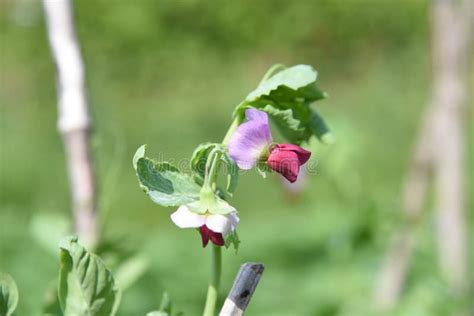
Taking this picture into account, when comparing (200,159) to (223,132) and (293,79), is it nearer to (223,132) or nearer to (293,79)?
(293,79)

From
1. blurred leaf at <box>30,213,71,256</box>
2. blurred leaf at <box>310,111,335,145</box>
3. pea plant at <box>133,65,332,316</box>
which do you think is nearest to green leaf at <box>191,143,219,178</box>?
pea plant at <box>133,65,332,316</box>

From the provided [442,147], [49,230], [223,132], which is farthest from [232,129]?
[223,132]

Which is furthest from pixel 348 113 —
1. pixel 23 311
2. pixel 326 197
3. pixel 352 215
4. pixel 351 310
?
pixel 23 311

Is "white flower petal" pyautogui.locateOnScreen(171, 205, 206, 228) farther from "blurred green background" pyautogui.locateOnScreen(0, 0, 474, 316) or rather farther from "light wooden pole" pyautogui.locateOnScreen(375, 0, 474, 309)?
"light wooden pole" pyautogui.locateOnScreen(375, 0, 474, 309)

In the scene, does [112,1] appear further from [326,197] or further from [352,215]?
[352,215]

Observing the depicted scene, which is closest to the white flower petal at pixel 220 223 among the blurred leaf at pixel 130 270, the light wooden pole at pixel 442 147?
the blurred leaf at pixel 130 270

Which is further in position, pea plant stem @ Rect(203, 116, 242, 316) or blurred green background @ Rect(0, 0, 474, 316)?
blurred green background @ Rect(0, 0, 474, 316)

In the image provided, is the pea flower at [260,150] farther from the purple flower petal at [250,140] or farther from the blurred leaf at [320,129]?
the blurred leaf at [320,129]
